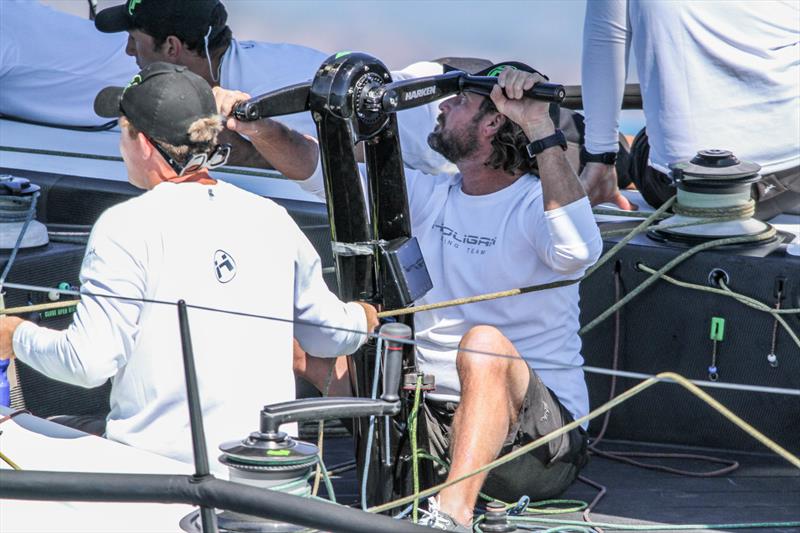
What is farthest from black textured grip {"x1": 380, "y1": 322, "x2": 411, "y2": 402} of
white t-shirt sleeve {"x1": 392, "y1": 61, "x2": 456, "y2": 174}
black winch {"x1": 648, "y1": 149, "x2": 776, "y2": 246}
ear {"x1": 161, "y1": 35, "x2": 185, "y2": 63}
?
ear {"x1": 161, "y1": 35, "x2": 185, "y2": 63}

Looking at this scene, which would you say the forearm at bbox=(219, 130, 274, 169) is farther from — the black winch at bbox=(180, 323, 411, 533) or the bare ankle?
the black winch at bbox=(180, 323, 411, 533)

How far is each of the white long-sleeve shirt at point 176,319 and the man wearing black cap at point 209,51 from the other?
1.76 m

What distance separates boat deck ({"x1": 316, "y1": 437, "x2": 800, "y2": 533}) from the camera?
270 centimetres

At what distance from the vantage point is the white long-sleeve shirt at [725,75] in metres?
3.32

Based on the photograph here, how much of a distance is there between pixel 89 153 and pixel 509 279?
1.95 meters

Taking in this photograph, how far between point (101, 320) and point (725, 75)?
1.95 meters

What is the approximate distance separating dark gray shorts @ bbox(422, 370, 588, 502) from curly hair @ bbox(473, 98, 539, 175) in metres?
0.49

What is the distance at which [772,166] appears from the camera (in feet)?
11.0

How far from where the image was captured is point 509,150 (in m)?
2.80

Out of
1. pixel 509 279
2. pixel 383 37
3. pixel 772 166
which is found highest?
pixel 383 37

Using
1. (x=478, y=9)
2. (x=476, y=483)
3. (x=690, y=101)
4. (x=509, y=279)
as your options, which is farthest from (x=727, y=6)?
(x=478, y=9)

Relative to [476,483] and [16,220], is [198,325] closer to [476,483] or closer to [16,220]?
[476,483]

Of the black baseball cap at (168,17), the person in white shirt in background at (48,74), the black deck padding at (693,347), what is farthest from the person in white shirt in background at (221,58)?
the black deck padding at (693,347)

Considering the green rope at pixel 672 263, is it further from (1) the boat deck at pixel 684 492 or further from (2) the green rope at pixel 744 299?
(1) the boat deck at pixel 684 492
